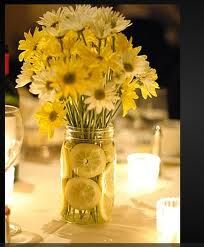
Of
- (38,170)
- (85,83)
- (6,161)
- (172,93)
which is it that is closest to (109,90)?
(85,83)

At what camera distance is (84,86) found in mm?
773

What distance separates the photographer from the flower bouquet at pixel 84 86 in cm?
79

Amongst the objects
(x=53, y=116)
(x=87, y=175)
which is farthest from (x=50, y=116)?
(x=87, y=175)

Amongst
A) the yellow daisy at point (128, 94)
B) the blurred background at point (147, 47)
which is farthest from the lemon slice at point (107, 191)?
the blurred background at point (147, 47)

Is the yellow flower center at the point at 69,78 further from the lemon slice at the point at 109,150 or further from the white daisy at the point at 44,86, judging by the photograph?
the lemon slice at the point at 109,150

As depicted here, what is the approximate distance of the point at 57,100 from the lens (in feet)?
2.74

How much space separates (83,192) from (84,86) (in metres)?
0.18

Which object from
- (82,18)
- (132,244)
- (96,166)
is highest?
(82,18)

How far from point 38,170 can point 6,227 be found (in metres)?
0.44

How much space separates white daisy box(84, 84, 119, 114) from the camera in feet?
2.61

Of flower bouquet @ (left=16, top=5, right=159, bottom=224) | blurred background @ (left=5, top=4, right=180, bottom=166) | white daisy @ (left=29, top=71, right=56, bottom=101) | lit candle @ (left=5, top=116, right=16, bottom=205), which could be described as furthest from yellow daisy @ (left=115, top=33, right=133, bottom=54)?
blurred background @ (left=5, top=4, right=180, bottom=166)

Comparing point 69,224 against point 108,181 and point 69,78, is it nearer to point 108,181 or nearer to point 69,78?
point 108,181

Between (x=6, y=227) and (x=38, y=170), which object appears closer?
(x=6, y=227)

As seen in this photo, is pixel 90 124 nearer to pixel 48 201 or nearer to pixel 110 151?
pixel 110 151
